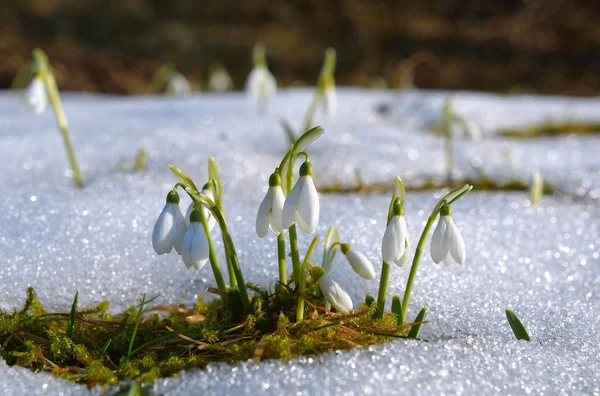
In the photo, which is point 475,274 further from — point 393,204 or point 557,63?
point 557,63

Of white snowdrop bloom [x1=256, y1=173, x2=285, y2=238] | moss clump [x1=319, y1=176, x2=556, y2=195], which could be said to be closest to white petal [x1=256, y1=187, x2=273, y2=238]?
white snowdrop bloom [x1=256, y1=173, x2=285, y2=238]

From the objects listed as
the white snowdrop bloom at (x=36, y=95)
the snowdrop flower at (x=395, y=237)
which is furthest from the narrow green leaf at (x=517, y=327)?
the white snowdrop bloom at (x=36, y=95)

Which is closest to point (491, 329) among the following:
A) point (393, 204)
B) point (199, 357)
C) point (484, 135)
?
point (393, 204)

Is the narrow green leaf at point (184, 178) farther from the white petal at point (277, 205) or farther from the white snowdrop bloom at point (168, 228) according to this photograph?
the white petal at point (277, 205)

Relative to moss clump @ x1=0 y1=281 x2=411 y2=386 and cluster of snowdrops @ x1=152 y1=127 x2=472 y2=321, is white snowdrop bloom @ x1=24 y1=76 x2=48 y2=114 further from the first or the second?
cluster of snowdrops @ x1=152 y1=127 x2=472 y2=321

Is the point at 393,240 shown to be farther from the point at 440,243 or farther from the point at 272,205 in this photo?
the point at 272,205
